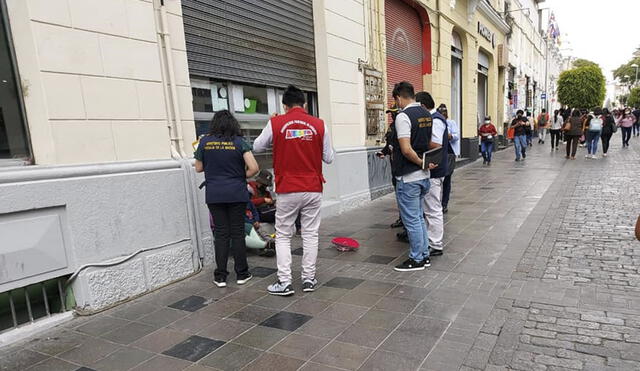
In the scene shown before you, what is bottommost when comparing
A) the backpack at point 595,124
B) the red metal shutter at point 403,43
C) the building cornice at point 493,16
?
the backpack at point 595,124

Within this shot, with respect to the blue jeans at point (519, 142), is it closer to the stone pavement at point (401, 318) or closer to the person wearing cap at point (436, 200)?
the stone pavement at point (401, 318)

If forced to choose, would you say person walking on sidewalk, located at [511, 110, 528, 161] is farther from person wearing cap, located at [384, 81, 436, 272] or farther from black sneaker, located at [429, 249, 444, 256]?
person wearing cap, located at [384, 81, 436, 272]

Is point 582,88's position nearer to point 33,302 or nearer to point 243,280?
point 243,280

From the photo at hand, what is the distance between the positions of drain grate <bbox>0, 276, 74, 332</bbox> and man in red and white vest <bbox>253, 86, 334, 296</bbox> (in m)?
1.81

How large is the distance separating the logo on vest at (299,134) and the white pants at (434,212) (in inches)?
65.8

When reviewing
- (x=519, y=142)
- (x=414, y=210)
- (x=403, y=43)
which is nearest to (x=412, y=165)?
(x=414, y=210)

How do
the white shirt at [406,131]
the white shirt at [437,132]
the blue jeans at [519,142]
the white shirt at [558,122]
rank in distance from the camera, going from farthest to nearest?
the white shirt at [558,122] → the blue jeans at [519,142] → the white shirt at [437,132] → the white shirt at [406,131]

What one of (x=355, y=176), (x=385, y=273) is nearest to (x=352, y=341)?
(x=385, y=273)

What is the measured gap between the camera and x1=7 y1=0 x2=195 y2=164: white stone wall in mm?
3375

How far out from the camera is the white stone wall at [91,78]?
338 centimetres

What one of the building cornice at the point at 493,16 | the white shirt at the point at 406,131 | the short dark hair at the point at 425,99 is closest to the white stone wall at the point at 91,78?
the white shirt at the point at 406,131

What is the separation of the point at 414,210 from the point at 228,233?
1.88 metres

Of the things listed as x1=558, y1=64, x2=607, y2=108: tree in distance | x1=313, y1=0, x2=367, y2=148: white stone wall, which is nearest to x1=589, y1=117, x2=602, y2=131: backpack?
x1=313, y1=0, x2=367, y2=148: white stone wall

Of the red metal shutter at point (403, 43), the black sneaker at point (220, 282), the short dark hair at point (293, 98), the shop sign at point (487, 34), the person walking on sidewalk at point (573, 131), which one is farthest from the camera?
the shop sign at point (487, 34)
